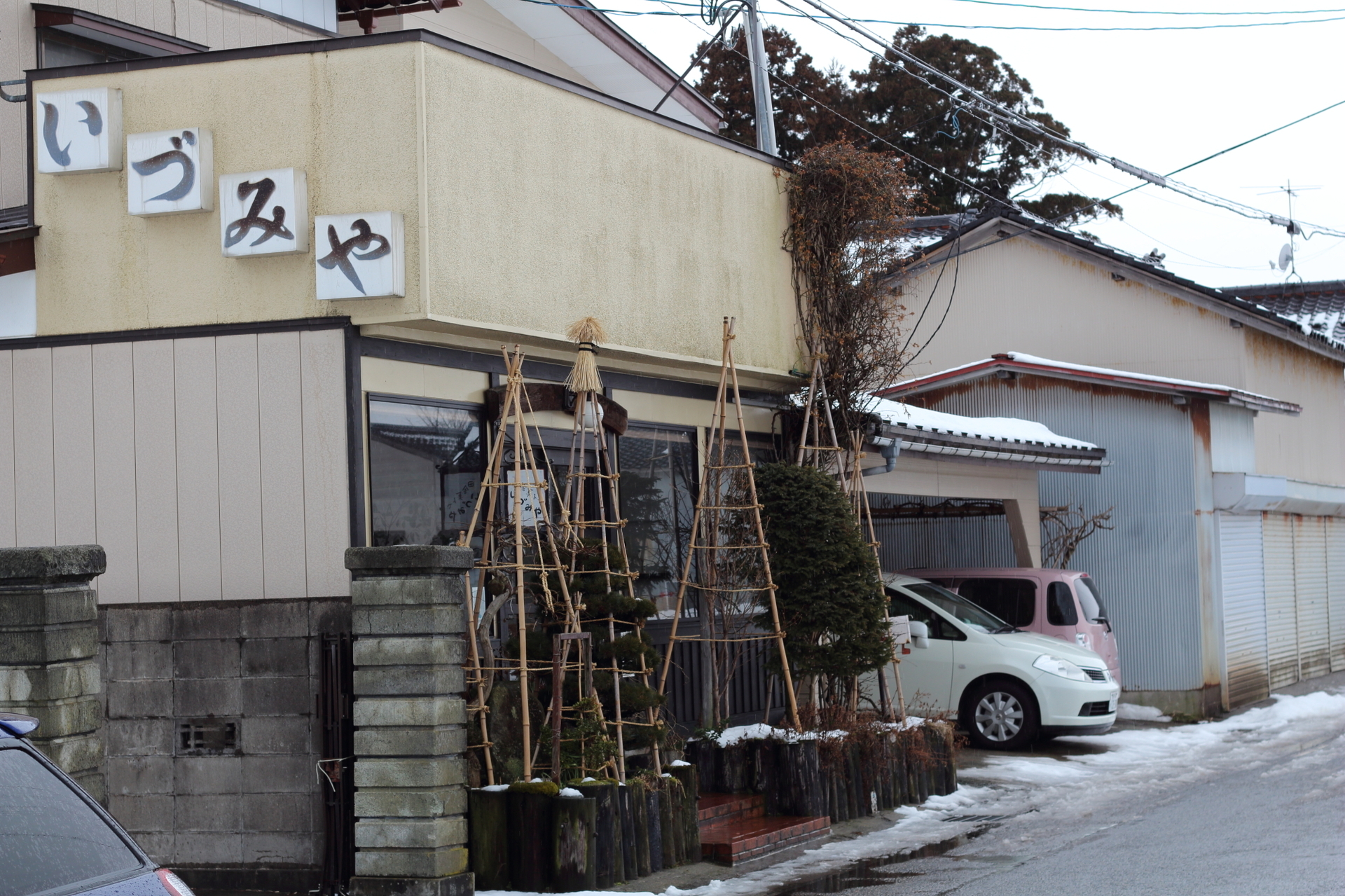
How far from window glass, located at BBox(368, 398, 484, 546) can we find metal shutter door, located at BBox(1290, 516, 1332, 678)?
1598 cm

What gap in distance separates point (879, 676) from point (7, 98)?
8.31 metres

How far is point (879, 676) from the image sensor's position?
12531mm

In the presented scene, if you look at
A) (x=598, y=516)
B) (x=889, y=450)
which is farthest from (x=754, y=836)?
(x=889, y=450)

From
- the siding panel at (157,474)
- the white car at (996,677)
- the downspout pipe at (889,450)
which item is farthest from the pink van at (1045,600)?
the siding panel at (157,474)

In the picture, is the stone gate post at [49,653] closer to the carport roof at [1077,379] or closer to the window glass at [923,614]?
the window glass at [923,614]

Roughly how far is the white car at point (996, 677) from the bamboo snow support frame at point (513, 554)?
20.5ft

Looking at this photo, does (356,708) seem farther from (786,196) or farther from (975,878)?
(786,196)

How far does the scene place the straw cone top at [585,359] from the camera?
10.1m

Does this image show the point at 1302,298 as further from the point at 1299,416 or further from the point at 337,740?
the point at 337,740

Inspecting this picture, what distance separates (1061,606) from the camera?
16406 mm

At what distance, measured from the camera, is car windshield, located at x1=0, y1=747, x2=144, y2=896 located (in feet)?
13.3

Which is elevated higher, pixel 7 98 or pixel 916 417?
pixel 7 98

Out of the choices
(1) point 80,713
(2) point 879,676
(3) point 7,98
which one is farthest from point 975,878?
(3) point 7,98

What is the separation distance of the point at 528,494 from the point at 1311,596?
651 inches
